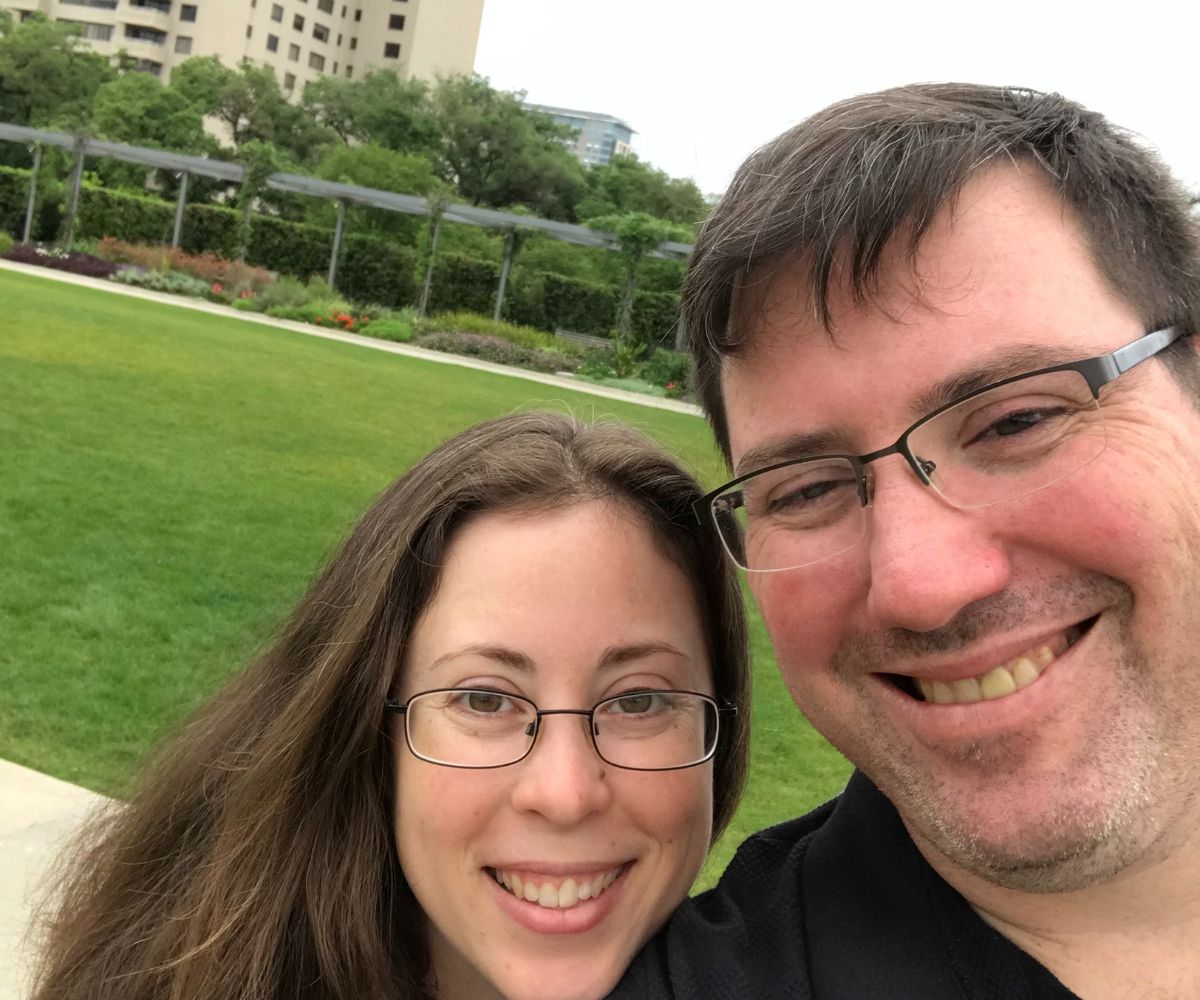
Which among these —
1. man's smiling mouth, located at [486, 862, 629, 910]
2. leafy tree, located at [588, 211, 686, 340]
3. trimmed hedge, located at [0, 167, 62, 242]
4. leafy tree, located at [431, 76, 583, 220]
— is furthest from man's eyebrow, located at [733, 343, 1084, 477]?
leafy tree, located at [431, 76, 583, 220]

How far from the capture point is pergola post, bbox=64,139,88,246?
30453 mm

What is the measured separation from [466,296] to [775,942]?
2989cm

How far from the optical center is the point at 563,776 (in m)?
1.58

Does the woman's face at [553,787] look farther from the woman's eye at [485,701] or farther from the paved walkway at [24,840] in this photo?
the paved walkway at [24,840]

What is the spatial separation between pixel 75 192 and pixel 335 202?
700 centimetres

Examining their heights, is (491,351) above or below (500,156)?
below

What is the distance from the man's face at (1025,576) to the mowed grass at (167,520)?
66cm

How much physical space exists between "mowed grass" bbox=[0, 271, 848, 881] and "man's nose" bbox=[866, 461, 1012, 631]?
69cm

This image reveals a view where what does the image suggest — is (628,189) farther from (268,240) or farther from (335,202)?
(268,240)

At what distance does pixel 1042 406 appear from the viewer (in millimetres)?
1374

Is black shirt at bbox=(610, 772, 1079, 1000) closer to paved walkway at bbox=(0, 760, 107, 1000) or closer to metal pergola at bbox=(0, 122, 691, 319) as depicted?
paved walkway at bbox=(0, 760, 107, 1000)

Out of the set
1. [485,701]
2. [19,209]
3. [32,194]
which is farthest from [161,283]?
[485,701]

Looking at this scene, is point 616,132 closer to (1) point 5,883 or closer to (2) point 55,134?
(2) point 55,134

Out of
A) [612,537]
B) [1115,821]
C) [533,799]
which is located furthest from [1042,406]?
[533,799]
